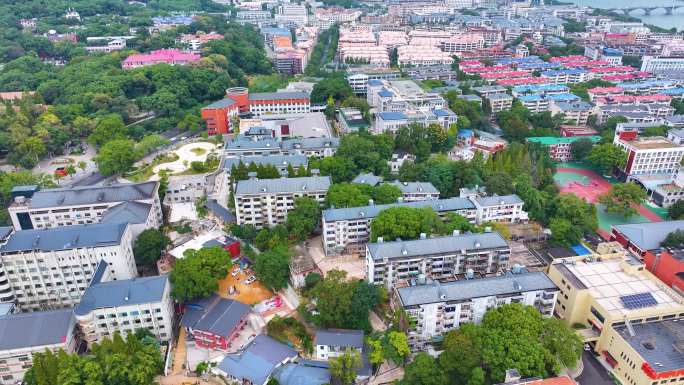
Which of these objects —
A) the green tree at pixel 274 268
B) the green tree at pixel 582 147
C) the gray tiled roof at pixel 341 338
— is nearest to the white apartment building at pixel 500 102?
the green tree at pixel 582 147

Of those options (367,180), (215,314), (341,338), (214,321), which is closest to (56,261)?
(215,314)

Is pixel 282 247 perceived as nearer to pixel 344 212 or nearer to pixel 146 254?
pixel 344 212

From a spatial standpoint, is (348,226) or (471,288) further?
(348,226)

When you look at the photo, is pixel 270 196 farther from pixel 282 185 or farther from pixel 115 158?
pixel 115 158

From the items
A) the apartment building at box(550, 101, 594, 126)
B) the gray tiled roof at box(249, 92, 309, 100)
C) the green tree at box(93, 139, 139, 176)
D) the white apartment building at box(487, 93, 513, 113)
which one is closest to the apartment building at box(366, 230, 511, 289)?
the green tree at box(93, 139, 139, 176)

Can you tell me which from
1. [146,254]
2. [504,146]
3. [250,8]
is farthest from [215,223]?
[250,8]

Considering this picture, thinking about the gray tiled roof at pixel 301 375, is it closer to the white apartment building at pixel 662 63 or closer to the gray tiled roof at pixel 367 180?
the gray tiled roof at pixel 367 180
